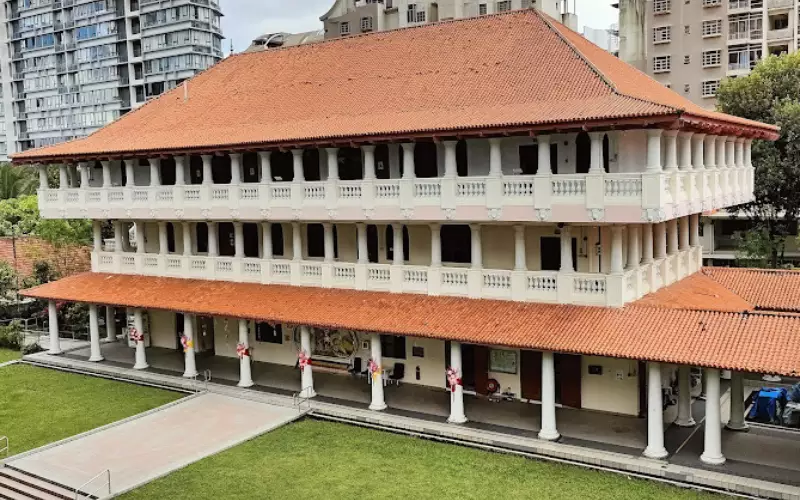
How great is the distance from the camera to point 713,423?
18984 millimetres

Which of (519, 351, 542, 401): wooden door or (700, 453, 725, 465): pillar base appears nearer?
(700, 453, 725, 465): pillar base

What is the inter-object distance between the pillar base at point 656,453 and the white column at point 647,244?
20.7 ft

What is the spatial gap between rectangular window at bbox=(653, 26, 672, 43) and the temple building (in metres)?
31.4

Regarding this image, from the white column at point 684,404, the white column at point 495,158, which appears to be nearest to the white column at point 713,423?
the white column at point 684,404

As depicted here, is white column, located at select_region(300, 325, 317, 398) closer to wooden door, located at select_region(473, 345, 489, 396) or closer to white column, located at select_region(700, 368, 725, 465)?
wooden door, located at select_region(473, 345, 489, 396)

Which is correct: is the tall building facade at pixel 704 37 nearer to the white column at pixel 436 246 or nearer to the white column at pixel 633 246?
the white column at pixel 633 246

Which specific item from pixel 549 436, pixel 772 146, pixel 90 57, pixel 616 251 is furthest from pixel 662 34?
pixel 90 57

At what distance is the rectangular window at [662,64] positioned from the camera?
193 ft

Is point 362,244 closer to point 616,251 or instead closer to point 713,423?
point 616,251

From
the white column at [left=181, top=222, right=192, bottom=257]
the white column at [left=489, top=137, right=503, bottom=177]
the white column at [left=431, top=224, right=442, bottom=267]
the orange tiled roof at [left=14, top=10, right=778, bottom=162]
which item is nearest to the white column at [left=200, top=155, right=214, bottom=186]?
the orange tiled roof at [left=14, top=10, right=778, bottom=162]

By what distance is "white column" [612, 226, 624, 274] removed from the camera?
70.1 feet

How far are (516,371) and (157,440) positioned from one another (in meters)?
11.1

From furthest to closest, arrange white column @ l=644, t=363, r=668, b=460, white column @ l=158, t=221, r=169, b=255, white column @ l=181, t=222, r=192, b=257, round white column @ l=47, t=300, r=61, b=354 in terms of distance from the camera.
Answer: round white column @ l=47, t=300, r=61, b=354 → white column @ l=158, t=221, r=169, b=255 → white column @ l=181, t=222, r=192, b=257 → white column @ l=644, t=363, r=668, b=460

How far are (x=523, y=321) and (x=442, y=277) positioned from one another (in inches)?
144
